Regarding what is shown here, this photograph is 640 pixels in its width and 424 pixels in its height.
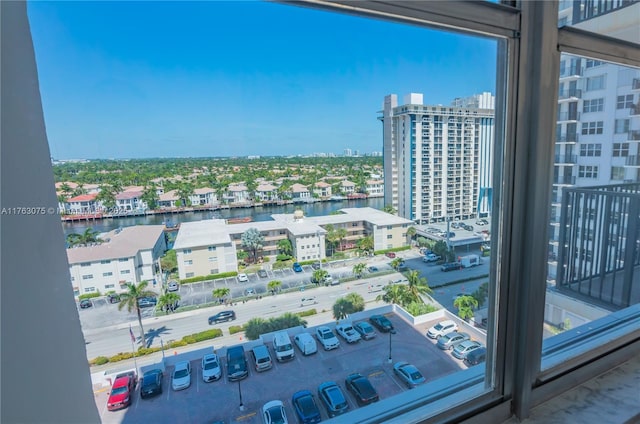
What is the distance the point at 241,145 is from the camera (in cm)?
102

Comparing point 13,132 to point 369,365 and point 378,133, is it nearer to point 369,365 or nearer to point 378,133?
point 378,133

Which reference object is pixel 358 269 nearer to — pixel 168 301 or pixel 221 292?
pixel 221 292

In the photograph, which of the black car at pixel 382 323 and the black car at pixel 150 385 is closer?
the black car at pixel 150 385

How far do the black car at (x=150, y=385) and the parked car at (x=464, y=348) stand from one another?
985mm

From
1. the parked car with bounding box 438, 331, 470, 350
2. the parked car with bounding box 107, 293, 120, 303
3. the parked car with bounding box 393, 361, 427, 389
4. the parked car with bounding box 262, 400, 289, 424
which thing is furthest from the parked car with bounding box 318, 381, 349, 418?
the parked car with bounding box 107, 293, 120, 303

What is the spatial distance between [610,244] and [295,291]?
7.10 ft

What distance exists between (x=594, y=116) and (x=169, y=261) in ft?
6.65

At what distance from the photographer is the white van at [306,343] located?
102 centimetres

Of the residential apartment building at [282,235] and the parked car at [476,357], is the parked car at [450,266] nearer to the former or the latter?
the residential apartment building at [282,235]

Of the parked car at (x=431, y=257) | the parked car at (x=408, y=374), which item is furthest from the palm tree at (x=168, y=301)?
the parked car at (x=431, y=257)

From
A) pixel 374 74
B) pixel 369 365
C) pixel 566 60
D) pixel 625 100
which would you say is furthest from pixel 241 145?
pixel 625 100

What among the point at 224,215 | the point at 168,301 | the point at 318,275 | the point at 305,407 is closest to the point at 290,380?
the point at 305,407

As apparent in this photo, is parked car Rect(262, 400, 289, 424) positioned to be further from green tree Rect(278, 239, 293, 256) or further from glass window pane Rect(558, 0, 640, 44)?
glass window pane Rect(558, 0, 640, 44)

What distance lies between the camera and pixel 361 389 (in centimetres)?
99
